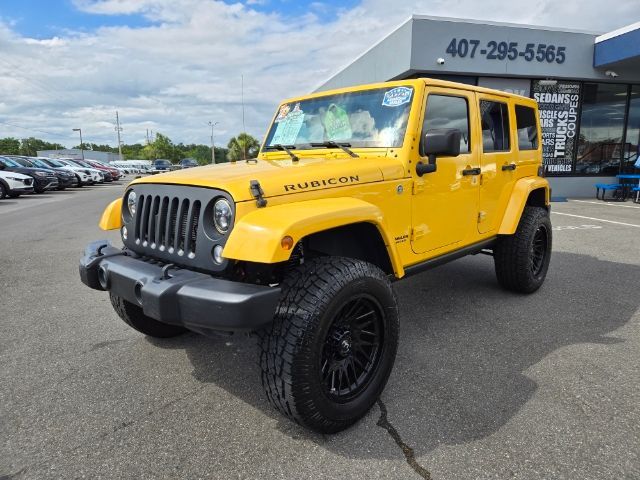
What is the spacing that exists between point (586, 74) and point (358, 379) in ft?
47.7

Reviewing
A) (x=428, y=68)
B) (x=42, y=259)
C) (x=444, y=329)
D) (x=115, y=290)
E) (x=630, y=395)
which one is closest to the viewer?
(x=115, y=290)

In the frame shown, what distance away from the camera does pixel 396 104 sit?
3.16 metres

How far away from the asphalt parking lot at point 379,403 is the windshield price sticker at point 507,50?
9.34m

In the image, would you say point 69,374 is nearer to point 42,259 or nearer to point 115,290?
point 115,290

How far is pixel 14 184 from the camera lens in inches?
618

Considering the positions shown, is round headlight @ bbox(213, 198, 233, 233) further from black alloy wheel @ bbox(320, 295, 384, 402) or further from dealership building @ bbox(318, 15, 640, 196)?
dealership building @ bbox(318, 15, 640, 196)

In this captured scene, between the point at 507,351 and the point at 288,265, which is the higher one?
the point at 288,265

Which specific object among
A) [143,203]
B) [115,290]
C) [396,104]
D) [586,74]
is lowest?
[115,290]

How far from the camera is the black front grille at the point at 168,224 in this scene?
2.36 metres

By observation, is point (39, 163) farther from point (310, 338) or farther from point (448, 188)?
point (310, 338)

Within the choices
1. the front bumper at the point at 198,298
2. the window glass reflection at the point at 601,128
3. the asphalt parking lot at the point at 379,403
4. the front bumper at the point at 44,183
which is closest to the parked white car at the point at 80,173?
the front bumper at the point at 44,183

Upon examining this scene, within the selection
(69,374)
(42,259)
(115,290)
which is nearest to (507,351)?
(115,290)

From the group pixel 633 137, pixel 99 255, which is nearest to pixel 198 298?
pixel 99 255

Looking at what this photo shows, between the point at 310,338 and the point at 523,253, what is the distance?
2.92m
